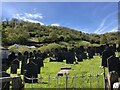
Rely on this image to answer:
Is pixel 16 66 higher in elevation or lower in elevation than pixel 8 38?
lower

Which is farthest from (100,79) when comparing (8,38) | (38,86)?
(8,38)

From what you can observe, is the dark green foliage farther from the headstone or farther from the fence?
the headstone

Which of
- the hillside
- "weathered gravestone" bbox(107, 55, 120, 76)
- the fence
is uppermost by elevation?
the hillside

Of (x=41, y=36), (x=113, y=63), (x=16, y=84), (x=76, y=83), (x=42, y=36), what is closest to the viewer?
(x=16, y=84)

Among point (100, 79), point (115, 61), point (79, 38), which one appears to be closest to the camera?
point (100, 79)

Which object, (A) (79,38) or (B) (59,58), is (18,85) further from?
(A) (79,38)

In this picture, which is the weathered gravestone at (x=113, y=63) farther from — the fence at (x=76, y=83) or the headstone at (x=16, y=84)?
the headstone at (x=16, y=84)

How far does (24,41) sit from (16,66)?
54.1 meters

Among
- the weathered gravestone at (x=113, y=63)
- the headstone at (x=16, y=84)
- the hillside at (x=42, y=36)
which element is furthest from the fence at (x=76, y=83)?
the hillside at (x=42, y=36)

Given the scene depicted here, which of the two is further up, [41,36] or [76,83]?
[41,36]

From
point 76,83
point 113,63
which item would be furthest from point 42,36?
point 76,83

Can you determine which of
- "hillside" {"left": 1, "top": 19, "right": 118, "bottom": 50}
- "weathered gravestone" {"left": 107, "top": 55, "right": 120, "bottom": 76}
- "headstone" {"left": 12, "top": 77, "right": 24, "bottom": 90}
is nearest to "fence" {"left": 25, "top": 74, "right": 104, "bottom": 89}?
"weathered gravestone" {"left": 107, "top": 55, "right": 120, "bottom": 76}

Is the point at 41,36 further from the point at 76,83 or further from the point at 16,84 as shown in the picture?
the point at 16,84

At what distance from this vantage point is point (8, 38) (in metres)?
72.9
